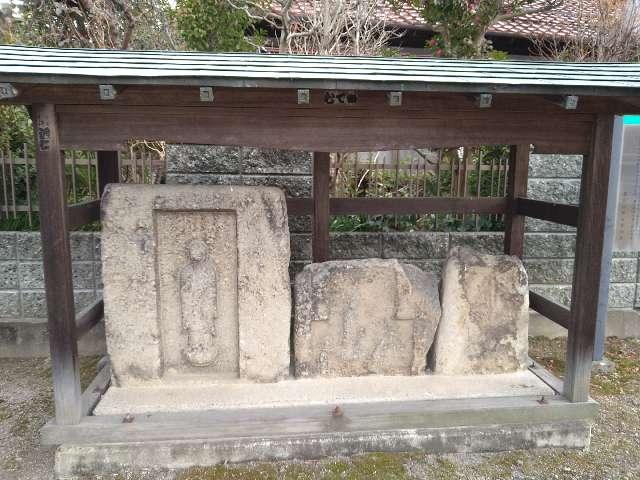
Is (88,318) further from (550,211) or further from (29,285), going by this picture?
(550,211)

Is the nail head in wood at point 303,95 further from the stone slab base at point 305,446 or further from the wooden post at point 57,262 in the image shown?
the stone slab base at point 305,446

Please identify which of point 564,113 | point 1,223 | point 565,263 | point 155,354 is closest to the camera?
point 564,113

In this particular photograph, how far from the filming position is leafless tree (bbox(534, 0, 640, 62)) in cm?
807

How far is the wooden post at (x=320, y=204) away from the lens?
12.4ft

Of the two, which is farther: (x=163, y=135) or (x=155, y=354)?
(x=155, y=354)

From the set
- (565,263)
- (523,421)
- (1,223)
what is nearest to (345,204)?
(523,421)

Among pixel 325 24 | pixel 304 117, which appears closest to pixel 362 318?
pixel 304 117

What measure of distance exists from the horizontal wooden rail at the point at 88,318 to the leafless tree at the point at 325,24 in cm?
467

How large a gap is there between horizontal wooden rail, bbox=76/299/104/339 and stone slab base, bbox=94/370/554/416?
20.1 inches

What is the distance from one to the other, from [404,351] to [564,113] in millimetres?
2040

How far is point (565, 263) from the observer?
5.04m

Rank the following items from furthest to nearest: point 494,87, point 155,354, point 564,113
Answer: point 155,354
point 564,113
point 494,87

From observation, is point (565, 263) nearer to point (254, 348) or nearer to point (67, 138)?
point (254, 348)

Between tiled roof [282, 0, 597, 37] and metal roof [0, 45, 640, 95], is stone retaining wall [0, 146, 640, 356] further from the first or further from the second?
tiled roof [282, 0, 597, 37]
